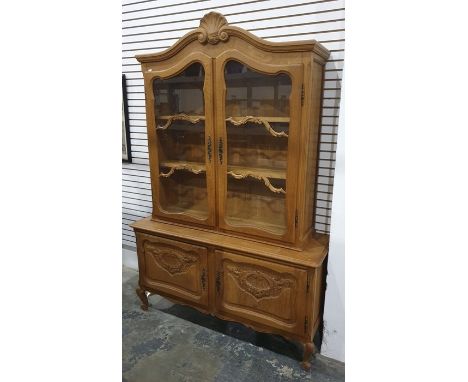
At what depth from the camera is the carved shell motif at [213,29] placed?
1792 mm

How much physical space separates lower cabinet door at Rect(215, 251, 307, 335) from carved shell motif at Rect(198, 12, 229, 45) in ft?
4.26

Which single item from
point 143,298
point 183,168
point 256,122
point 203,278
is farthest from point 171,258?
point 256,122

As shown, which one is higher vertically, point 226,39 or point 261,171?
point 226,39

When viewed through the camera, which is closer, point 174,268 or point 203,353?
point 203,353

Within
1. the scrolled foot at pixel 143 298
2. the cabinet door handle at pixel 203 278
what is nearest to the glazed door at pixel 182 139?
the cabinet door handle at pixel 203 278

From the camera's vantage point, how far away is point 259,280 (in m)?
1.98

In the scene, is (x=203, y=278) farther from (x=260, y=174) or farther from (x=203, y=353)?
(x=260, y=174)

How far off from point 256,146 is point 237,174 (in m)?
0.23

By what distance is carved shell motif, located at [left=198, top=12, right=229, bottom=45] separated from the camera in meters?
1.79
